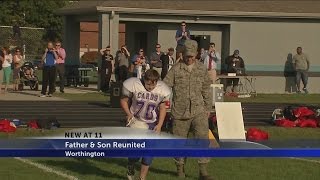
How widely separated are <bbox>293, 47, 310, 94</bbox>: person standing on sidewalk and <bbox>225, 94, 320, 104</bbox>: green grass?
105cm

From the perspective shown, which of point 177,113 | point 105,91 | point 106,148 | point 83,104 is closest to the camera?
point 106,148

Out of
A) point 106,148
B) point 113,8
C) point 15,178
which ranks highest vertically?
point 113,8

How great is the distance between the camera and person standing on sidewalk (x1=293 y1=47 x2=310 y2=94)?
2958cm

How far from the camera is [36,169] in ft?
37.7

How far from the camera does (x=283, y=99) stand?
26.7 meters

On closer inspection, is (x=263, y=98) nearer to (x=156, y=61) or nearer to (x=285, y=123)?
(x=156, y=61)

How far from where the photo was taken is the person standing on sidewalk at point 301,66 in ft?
97.0

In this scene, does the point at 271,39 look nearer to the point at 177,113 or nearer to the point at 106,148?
the point at 177,113

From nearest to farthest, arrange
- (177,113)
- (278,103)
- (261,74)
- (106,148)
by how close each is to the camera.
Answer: (106,148), (177,113), (278,103), (261,74)

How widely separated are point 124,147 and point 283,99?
19490mm

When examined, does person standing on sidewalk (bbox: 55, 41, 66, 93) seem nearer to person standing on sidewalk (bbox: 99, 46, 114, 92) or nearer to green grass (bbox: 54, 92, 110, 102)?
green grass (bbox: 54, 92, 110, 102)

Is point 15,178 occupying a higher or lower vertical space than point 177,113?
lower

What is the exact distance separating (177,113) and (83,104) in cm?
1250

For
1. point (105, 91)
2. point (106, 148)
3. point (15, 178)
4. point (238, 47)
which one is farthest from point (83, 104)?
point (106, 148)
